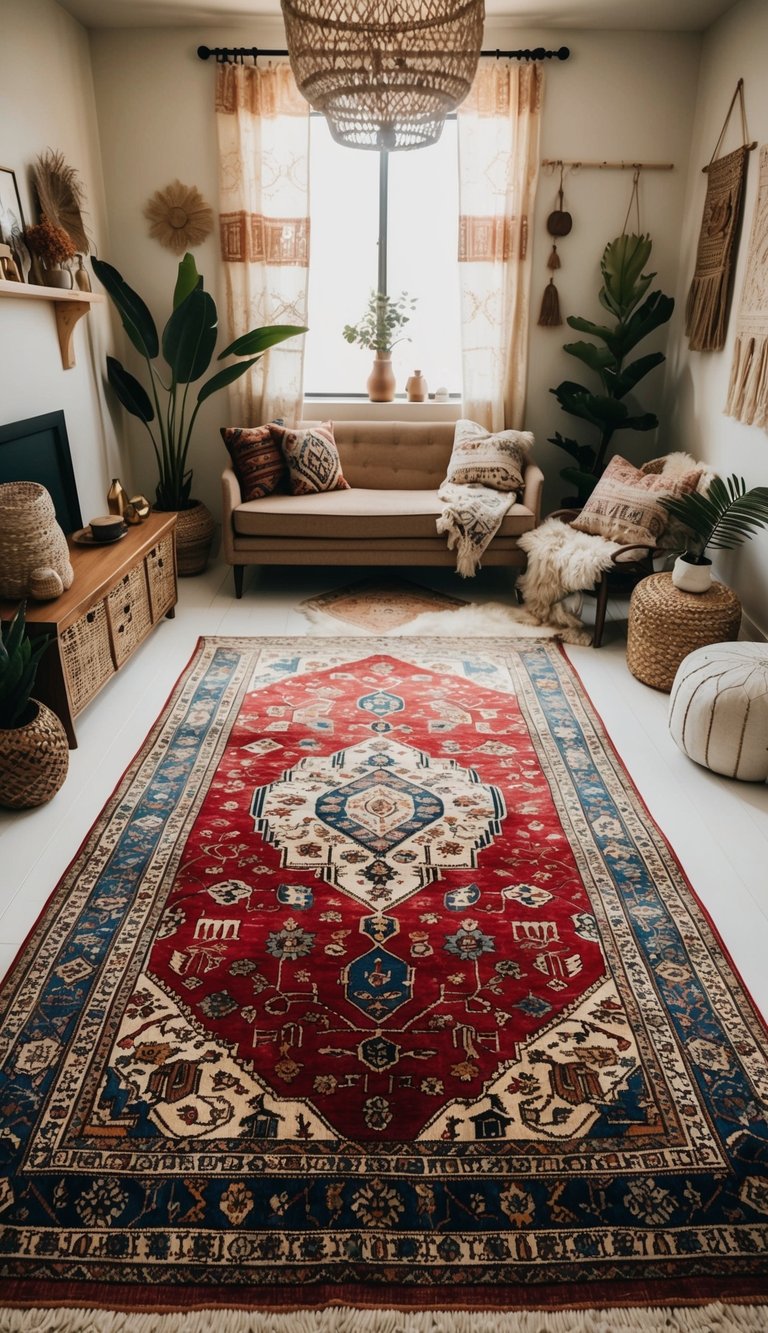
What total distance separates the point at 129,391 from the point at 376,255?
162 centimetres

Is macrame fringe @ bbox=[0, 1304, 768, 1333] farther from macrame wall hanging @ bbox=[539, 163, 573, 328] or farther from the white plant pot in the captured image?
macrame wall hanging @ bbox=[539, 163, 573, 328]

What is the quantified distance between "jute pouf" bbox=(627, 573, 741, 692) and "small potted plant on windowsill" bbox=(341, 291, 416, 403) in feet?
7.39

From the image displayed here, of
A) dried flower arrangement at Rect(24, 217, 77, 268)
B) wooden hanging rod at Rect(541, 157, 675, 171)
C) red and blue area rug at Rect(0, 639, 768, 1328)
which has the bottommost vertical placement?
red and blue area rug at Rect(0, 639, 768, 1328)

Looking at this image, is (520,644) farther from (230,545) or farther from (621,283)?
(621,283)

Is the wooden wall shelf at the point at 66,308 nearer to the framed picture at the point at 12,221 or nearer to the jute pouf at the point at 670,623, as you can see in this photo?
the framed picture at the point at 12,221

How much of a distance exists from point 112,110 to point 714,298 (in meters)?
3.29

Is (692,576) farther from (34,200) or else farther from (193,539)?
(34,200)

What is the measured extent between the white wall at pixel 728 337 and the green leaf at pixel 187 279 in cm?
259

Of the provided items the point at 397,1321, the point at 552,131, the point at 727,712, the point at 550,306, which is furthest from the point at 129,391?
the point at 397,1321

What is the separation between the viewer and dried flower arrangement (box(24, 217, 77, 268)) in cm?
358

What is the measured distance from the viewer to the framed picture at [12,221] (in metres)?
3.46

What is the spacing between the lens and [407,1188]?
60.6 inches

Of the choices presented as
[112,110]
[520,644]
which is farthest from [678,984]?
[112,110]

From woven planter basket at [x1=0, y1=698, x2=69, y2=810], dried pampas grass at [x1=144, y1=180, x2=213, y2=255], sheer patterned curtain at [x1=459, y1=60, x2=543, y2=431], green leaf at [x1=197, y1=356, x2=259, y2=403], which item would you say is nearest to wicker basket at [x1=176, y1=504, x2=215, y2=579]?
green leaf at [x1=197, y1=356, x2=259, y2=403]
